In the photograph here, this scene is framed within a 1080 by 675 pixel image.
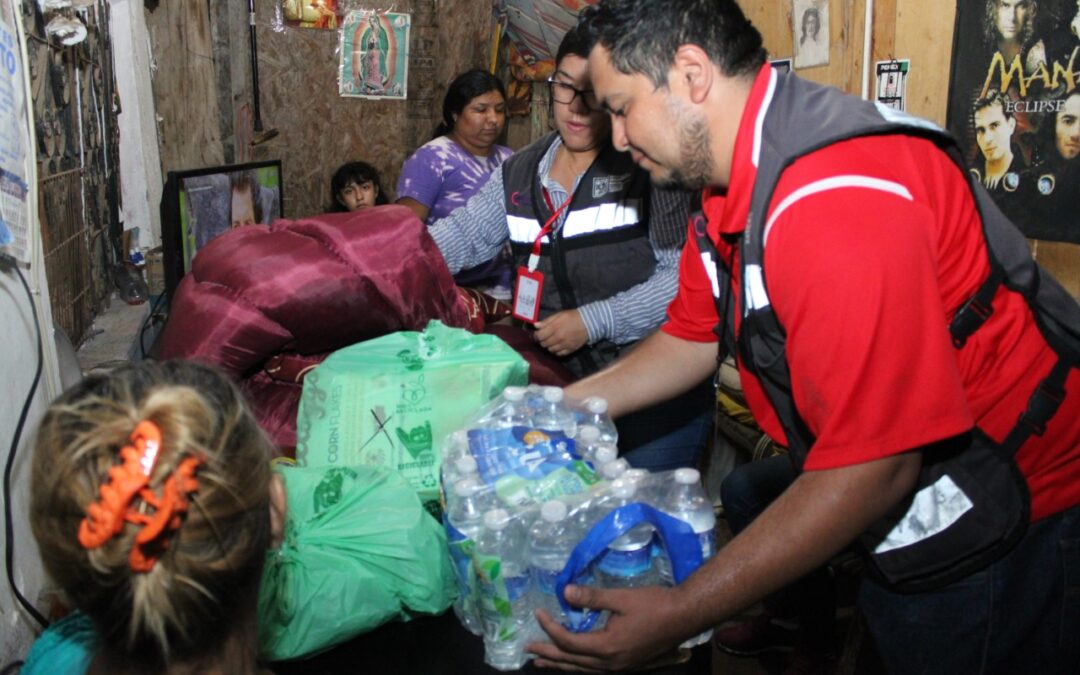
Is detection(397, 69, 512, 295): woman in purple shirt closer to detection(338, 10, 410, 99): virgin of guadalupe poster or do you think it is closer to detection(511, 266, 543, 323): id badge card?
detection(511, 266, 543, 323): id badge card

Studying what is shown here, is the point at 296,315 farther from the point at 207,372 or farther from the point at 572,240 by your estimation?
the point at 207,372

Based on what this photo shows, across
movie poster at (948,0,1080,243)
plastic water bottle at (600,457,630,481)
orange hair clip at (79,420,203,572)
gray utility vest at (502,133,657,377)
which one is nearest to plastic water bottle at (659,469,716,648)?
plastic water bottle at (600,457,630,481)

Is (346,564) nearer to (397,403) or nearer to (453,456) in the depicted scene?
(453,456)

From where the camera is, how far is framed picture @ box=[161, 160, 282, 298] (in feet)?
9.48

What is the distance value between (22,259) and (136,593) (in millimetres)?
1285

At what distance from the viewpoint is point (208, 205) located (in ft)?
10.6

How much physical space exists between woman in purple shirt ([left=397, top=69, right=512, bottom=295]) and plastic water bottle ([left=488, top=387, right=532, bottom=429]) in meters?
1.93

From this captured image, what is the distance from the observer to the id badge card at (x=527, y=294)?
7.73ft

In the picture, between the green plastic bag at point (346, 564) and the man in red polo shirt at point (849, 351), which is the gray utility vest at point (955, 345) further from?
the green plastic bag at point (346, 564)

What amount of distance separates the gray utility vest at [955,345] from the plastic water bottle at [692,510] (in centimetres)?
19

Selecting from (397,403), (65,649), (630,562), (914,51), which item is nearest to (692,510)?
(630,562)

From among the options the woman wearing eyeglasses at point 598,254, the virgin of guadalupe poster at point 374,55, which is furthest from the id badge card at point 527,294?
the virgin of guadalupe poster at point 374,55

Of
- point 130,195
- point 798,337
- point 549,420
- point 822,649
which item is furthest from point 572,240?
point 130,195

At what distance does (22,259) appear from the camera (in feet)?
6.32
